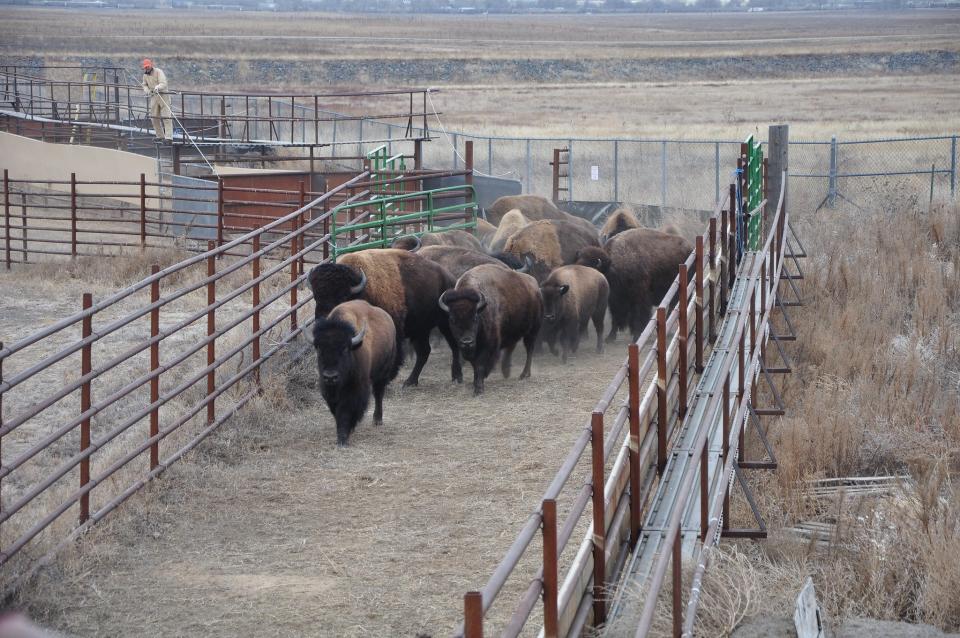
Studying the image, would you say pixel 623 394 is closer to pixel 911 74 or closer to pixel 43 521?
pixel 43 521

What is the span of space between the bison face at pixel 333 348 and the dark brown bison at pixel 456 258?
3.97m

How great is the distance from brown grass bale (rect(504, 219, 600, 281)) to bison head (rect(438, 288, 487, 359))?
9.75 ft

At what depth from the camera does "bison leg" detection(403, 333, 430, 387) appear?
12.8m

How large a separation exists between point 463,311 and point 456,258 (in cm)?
215

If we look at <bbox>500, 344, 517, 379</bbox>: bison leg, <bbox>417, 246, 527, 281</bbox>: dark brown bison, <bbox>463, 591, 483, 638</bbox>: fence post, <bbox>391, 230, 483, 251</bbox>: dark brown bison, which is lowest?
<bbox>500, 344, 517, 379</bbox>: bison leg

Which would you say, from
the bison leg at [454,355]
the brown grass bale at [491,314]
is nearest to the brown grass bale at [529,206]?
the brown grass bale at [491,314]

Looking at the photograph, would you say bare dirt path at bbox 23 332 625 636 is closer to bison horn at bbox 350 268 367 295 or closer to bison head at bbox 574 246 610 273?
A: bison horn at bbox 350 268 367 295

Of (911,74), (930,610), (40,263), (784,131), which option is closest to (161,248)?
(40,263)

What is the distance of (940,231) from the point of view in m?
19.4

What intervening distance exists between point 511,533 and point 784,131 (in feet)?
30.7

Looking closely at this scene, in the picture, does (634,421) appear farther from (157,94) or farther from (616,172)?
(157,94)

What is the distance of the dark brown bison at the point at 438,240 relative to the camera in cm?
1507

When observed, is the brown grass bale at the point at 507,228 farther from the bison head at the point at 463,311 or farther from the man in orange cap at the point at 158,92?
the man in orange cap at the point at 158,92

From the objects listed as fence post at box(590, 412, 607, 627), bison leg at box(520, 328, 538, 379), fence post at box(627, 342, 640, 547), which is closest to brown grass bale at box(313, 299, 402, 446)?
bison leg at box(520, 328, 538, 379)
